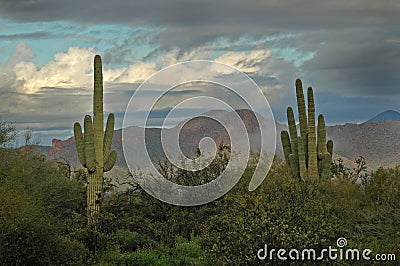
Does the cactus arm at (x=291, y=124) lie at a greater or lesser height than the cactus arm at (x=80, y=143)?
greater

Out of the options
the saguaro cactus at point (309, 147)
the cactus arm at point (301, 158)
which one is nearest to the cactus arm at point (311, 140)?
the saguaro cactus at point (309, 147)

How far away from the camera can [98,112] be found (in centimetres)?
2258

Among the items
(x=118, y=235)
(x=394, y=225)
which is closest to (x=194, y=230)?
(x=118, y=235)

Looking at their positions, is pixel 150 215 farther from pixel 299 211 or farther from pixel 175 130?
pixel 299 211

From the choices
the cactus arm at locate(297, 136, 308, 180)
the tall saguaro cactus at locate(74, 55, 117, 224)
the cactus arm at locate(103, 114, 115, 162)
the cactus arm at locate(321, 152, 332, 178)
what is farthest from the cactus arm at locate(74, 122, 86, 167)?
the cactus arm at locate(321, 152, 332, 178)

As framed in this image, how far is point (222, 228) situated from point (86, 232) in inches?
270

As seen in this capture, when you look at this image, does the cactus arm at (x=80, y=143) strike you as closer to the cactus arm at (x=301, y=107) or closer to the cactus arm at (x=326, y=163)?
the cactus arm at (x=301, y=107)

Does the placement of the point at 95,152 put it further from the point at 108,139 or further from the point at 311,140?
the point at 311,140

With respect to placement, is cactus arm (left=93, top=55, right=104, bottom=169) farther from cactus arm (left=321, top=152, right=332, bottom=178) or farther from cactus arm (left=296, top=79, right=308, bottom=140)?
cactus arm (left=321, top=152, right=332, bottom=178)

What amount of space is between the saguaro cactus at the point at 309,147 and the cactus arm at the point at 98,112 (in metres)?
8.38

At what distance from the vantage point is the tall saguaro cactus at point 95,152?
22125mm

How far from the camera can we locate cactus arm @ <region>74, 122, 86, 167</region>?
879 inches

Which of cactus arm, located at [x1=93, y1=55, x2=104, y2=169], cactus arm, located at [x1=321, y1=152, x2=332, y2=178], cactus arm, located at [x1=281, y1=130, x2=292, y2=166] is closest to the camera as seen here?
cactus arm, located at [x1=93, y1=55, x2=104, y2=169]

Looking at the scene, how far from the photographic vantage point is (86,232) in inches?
804
